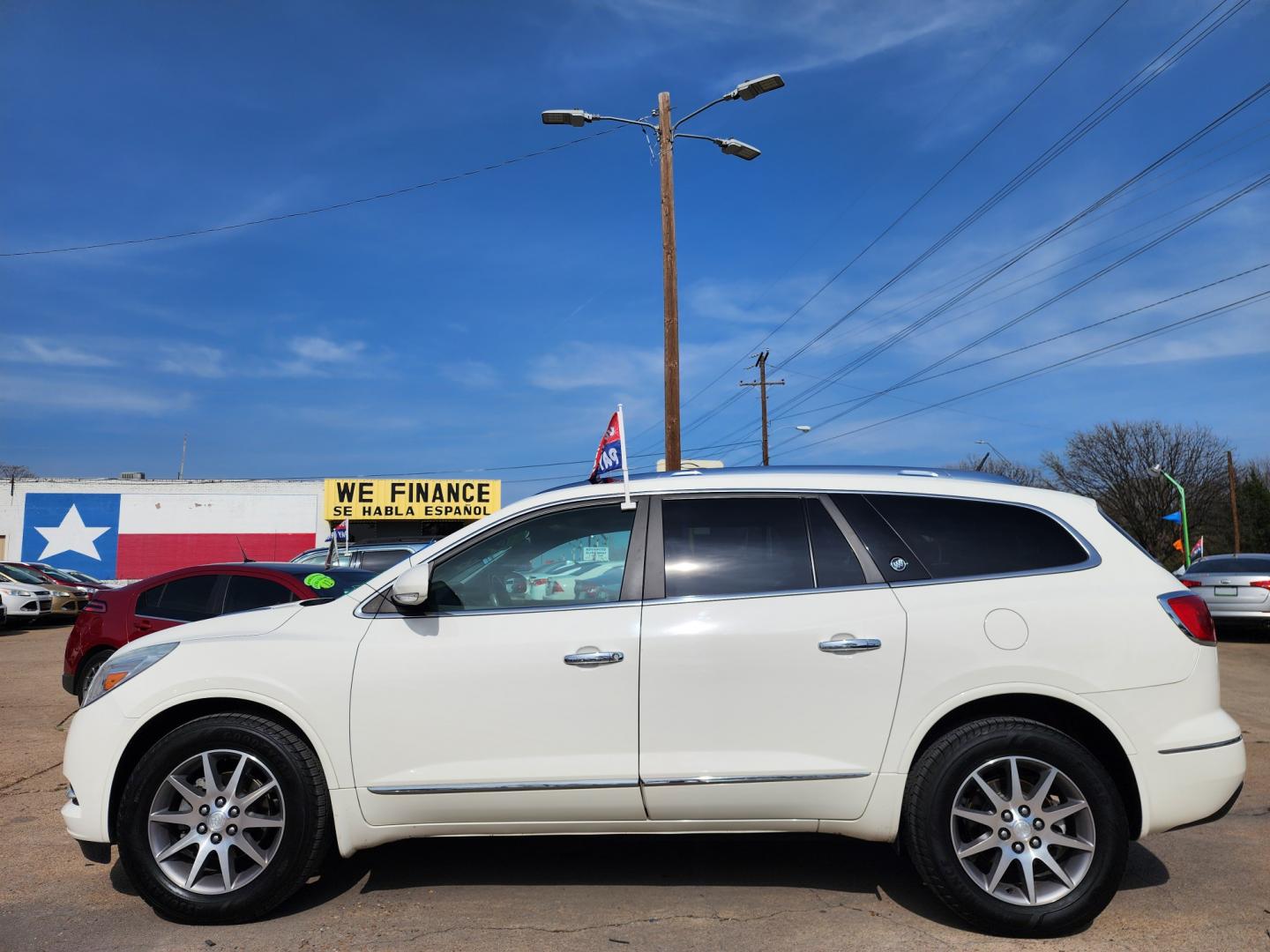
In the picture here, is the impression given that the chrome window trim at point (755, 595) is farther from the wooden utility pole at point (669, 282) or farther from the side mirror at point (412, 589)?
the wooden utility pole at point (669, 282)

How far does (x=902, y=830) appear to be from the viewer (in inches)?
148

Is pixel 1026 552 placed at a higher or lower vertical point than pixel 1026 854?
higher

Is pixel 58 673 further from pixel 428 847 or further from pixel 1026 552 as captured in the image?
pixel 1026 552

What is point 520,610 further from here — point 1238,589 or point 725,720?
point 1238,589

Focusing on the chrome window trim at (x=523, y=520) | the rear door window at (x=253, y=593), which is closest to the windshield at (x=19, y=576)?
the rear door window at (x=253, y=593)

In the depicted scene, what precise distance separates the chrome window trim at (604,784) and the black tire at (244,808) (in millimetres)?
282

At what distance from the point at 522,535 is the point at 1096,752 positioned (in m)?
2.55

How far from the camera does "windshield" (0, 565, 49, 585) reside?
70.9ft

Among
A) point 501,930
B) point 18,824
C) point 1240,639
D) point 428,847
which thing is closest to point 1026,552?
point 501,930

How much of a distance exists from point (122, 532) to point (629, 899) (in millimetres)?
42622

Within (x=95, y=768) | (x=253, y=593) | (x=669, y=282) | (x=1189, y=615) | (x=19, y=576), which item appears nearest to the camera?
(x=1189, y=615)

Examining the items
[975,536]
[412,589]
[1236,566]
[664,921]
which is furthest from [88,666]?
[1236,566]

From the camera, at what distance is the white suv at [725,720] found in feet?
12.1

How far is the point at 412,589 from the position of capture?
12.4 ft
